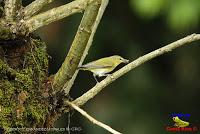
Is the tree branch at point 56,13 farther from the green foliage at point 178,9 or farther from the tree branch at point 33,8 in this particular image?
the green foliage at point 178,9

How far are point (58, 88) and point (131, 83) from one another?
14.4 ft

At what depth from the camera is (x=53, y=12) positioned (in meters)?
2.95

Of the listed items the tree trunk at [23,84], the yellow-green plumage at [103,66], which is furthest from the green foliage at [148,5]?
the tree trunk at [23,84]

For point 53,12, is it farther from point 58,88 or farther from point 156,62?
point 156,62

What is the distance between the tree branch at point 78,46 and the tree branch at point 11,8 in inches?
10.6

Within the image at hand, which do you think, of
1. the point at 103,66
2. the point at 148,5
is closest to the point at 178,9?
the point at 148,5

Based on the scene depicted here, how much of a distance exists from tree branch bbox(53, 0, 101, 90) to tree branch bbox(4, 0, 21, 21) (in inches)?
10.6

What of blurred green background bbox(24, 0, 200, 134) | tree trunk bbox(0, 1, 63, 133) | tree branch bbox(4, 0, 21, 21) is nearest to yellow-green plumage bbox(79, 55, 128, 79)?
tree trunk bbox(0, 1, 63, 133)

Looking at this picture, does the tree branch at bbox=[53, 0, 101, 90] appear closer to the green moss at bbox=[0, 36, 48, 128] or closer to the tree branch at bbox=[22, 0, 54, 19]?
the green moss at bbox=[0, 36, 48, 128]

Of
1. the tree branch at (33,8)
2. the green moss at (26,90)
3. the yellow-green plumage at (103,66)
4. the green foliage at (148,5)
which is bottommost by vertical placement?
the green moss at (26,90)

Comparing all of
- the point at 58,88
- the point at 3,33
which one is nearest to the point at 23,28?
the point at 3,33

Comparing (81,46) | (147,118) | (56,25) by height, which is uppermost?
(56,25)

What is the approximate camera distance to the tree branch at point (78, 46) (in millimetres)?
2903

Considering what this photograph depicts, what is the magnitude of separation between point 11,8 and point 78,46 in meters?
0.31
